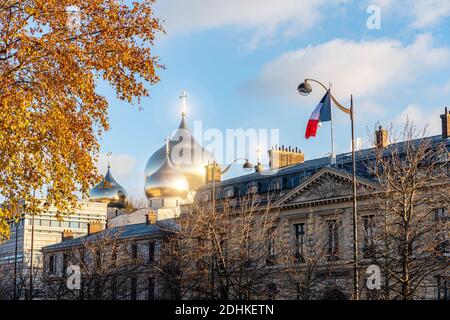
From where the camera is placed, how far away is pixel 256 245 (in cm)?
5506

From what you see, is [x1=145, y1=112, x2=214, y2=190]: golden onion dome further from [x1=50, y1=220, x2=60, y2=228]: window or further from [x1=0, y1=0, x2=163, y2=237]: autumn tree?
[x1=0, y1=0, x2=163, y2=237]: autumn tree

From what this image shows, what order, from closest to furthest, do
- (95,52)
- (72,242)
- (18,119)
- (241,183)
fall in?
1. (18,119)
2. (95,52)
3. (241,183)
4. (72,242)

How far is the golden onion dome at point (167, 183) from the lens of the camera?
107500 millimetres

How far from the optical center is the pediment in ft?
191

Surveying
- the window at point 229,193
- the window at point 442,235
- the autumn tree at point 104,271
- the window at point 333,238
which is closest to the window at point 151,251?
the autumn tree at point 104,271

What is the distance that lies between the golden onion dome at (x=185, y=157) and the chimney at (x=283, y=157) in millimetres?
32352

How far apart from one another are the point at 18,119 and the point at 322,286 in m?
36.3

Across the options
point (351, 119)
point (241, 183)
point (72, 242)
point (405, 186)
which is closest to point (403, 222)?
point (405, 186)

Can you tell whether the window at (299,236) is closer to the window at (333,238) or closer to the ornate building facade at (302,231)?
the ornate building facade at (302,231)

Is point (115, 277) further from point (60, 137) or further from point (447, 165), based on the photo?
point (60, 137)

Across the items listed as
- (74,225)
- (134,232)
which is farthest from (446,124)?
(74,225)

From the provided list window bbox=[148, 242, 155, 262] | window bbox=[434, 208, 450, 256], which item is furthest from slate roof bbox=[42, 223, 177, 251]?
window bbox=[434, 208, 450, 256]

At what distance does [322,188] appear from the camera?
6056 cm

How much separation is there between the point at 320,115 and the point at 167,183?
63.4 m
